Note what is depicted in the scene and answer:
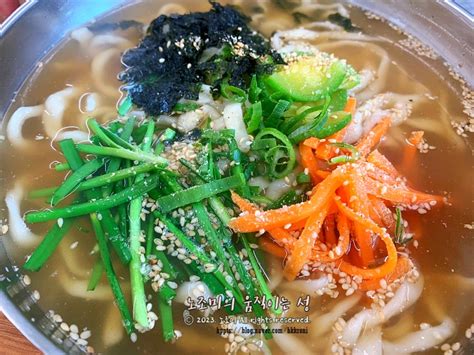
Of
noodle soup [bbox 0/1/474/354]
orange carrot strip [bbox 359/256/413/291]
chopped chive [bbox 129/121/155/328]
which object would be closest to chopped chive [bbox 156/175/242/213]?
chopped chive [bbox 129/121/155/328]

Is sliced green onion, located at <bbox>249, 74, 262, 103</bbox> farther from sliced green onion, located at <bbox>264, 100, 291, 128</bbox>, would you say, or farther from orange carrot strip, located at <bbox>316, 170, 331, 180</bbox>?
orange carrot strip, located at <bbox>316, 170, 331, 180</bbox>

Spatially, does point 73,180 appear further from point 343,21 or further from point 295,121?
point 343,21

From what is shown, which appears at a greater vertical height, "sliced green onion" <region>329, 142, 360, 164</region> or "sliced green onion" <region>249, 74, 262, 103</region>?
"sliced green onion" <region>329, 142, 360, 164</region>

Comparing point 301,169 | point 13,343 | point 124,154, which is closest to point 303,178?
point 301,169

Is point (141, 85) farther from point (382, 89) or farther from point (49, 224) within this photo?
point (382, 89)

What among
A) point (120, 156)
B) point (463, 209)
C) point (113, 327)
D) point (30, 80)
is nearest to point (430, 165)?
point (463, 209)

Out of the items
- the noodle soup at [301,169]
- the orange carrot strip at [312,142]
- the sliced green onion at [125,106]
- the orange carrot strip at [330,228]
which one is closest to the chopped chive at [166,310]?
the noodle soup at [301,169]
